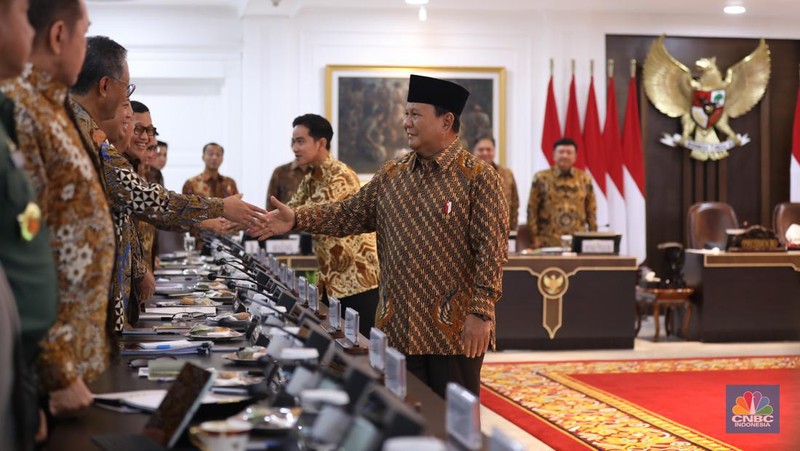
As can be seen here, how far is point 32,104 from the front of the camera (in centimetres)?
188

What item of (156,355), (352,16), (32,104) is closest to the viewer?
(32,104)

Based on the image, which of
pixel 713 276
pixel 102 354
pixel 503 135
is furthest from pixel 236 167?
pixel 102 354

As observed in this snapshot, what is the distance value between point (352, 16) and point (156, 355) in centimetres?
818

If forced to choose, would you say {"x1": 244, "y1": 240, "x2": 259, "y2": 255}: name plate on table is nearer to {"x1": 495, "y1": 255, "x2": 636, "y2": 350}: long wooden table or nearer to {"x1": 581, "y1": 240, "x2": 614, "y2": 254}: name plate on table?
{"x1": 495, "y1": 255, "x2": 636, "y2": 350}: long wooden table

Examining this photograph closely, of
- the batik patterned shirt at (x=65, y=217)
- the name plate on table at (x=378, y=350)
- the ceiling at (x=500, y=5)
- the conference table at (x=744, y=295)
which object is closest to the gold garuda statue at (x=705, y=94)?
the ceiling at (x=500, y=5)

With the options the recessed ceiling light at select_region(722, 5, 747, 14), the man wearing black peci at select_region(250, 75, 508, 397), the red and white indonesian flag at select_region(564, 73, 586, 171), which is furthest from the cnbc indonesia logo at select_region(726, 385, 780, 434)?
the recessed ceiling light at select_region(722, 5, 747, 14)

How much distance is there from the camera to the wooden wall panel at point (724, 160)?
36.9 ft

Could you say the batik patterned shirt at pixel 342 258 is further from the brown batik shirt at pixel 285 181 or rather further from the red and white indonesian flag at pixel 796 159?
the red and white indonesian flag at pixel 796 159

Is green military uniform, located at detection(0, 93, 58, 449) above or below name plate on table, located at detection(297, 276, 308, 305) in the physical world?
above

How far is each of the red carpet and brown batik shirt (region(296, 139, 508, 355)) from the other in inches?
69.5

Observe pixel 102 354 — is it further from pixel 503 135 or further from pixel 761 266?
pixel 503 135

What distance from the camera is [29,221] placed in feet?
5.46

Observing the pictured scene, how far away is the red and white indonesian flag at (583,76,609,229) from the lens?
1077cm

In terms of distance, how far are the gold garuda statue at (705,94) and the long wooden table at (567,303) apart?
138 inches
